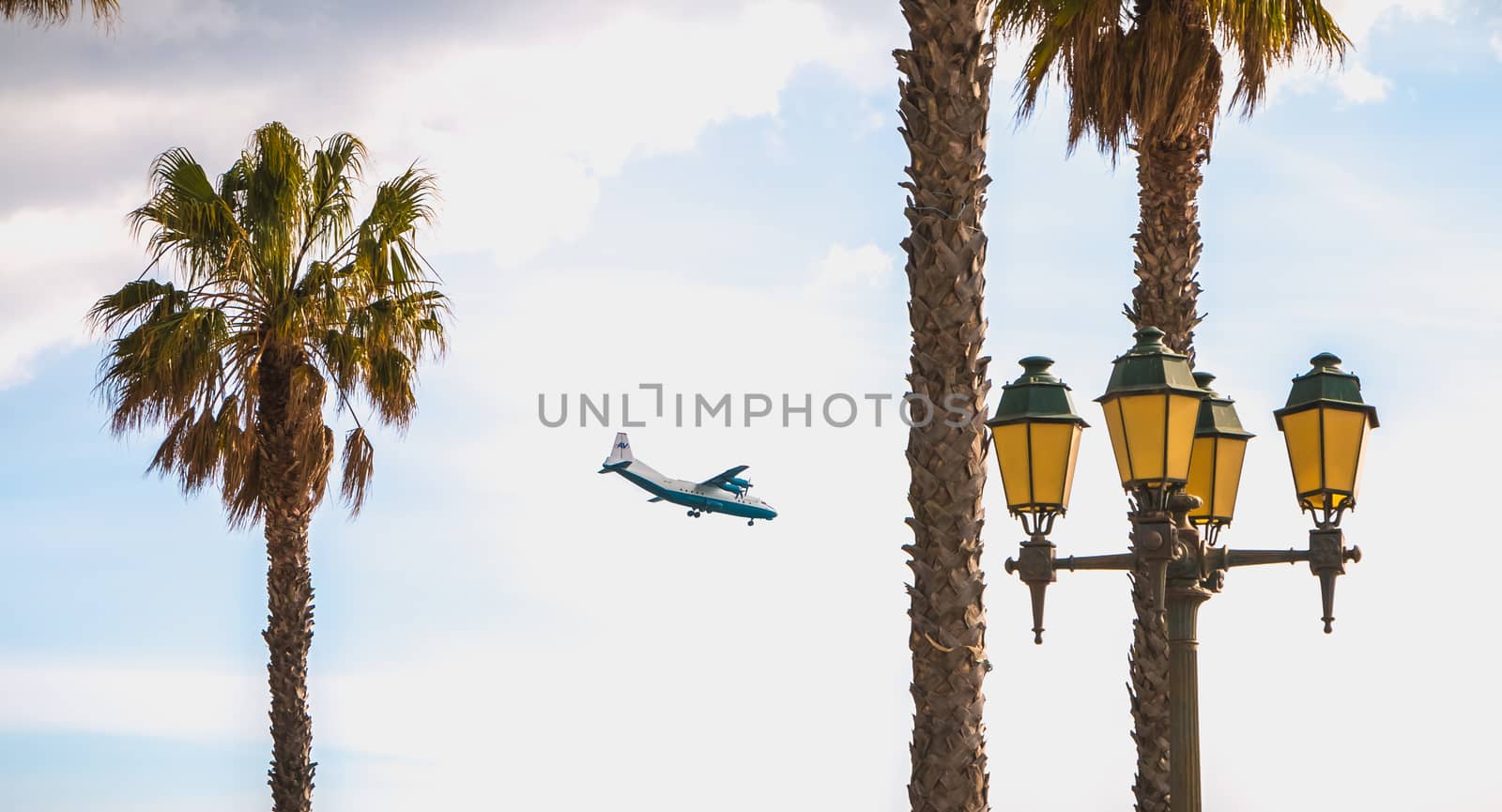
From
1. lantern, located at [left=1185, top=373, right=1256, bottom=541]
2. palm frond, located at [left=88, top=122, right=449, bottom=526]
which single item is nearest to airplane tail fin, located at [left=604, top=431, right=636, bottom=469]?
palm frond, located at [left=88, top=122, right=449, bottom=526]

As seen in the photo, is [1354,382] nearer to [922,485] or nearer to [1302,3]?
[922,485]

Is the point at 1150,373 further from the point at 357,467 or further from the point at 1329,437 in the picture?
the point at 357,467

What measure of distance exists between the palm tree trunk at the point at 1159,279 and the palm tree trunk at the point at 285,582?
33.7ft

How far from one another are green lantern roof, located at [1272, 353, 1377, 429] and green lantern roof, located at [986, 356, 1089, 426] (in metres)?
1.43

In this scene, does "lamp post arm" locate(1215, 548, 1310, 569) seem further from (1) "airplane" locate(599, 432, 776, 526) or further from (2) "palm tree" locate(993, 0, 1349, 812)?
(1) "airplane" locate(599, 432, 776, 526)

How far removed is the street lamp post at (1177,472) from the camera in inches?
299

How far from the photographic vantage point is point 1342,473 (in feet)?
27.6

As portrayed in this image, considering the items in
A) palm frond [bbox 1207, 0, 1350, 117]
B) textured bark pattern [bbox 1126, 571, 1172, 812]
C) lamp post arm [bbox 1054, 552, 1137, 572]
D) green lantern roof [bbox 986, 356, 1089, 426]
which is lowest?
textured bark pattern [bbox 1126, 571, 1172, 812]

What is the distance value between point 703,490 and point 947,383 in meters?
32.3

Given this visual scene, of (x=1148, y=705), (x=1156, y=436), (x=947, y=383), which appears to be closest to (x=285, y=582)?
(x=1148, y=705)

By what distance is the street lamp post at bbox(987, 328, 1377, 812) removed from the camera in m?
7.59

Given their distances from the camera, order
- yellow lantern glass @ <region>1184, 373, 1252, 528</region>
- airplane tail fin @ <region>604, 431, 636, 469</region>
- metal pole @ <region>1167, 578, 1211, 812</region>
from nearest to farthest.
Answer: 1. metal pole @ <region>1167, 578, 1211, 812</region>
2. yellow lantern glass @ <region>1184, 373, 1252, 528</region>
3. airplane tail fin @ <region>604, 431, 636, 469</region>

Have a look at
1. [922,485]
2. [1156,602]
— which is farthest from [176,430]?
[1156,602]

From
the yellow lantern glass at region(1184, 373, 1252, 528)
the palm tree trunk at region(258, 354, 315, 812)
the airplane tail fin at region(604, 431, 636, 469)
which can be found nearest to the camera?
the yellow lantern glass at region(1184, 373, 1252, 528)
